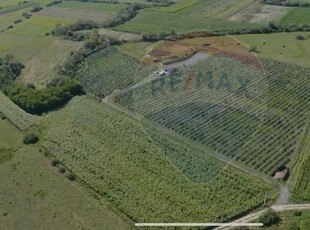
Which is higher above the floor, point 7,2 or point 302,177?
point 7,2

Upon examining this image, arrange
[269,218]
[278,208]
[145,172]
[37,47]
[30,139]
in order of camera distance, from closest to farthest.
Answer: [269,218]
[278,208]
[145,172]
[30,139]
[37,47]

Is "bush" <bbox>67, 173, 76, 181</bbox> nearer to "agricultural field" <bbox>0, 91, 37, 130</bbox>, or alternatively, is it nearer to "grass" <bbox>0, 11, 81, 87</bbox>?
"agricultural field" <bbox>0, 91, 37, 130</bbox>

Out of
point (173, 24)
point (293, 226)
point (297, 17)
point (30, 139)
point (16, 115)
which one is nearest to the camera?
point (293, 226)

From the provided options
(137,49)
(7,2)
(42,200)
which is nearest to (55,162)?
(42,200)

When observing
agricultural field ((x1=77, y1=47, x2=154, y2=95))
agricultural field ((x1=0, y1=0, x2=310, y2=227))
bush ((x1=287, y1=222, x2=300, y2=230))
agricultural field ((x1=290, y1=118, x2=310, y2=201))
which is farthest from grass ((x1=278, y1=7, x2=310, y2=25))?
bush ((x1=287, y1=222, x2=300, y2=230))

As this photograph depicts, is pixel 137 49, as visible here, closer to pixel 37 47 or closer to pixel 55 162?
pixel 37 47

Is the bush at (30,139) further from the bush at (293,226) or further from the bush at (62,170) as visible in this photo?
the bush at (293,226)

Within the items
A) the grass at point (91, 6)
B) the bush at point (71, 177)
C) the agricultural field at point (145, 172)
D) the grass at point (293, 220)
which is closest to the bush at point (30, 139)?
the agricultural field at point (145, 172)
